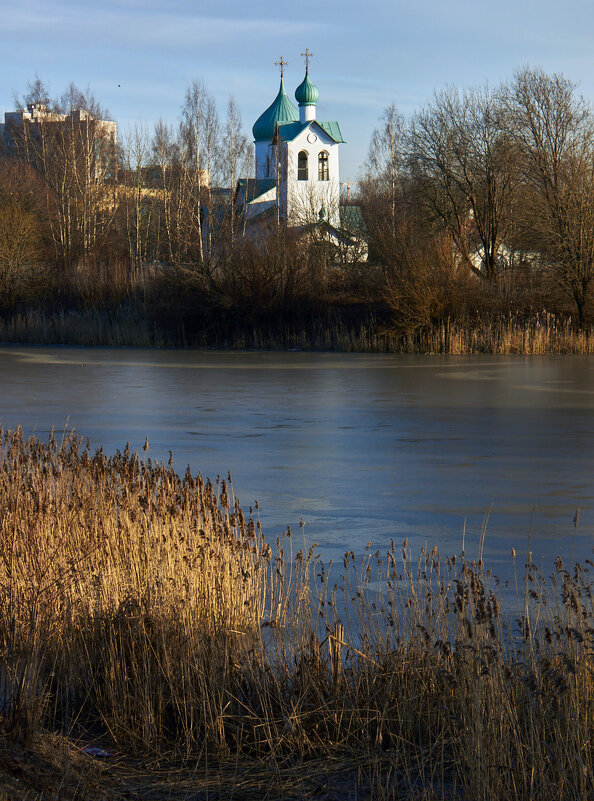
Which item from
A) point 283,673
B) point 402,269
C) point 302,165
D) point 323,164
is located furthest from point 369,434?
point 323,164

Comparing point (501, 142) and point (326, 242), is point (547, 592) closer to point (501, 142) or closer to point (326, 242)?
point (326, 242)

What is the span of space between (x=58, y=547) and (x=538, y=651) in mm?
2901

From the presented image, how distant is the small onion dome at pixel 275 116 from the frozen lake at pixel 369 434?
58.6 m

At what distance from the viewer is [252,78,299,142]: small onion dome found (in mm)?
80938

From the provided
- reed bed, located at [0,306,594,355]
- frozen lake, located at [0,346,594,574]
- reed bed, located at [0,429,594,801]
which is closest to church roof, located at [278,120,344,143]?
reed bed, located at [0,306,594,355]

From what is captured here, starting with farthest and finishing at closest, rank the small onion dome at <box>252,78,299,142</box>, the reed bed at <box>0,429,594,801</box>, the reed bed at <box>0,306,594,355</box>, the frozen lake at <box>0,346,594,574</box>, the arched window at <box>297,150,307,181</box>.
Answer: the small onion dome at <box>252,78,299,142</box> < the arched window at <box>297,150,307,181</box> < the reed bed at <box>0,306,594,355</box> < the frozen lake at <box>0,346,594,574</box> < the reed bed at <box>0,429,594,801</box>

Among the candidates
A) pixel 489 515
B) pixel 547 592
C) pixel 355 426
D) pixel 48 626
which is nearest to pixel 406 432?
pixel 355 426

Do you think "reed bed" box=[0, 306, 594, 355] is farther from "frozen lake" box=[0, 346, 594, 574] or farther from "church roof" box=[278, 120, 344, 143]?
"church roof" box=[278, 120, 344, 143]

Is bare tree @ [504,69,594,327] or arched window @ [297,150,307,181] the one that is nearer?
bare tree @ [504,69,594,327]

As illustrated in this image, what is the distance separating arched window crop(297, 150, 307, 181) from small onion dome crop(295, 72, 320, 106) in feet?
13.2

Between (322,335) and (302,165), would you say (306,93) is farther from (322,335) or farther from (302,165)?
(322,335)

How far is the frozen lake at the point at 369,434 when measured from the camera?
26.5 feet

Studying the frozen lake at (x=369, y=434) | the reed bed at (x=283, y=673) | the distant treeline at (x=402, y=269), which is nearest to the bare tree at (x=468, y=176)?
the distant treeline at (x=402, y=269)

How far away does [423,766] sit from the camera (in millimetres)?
3676
